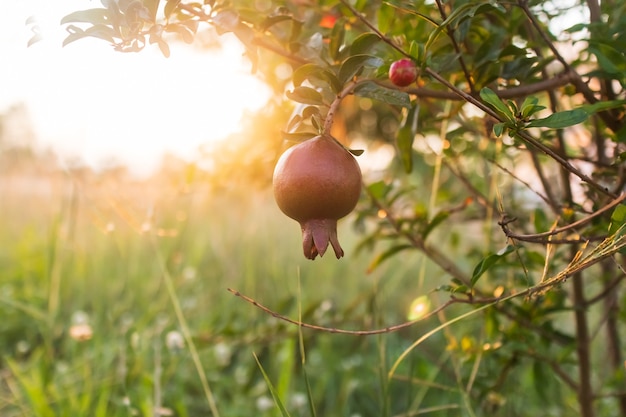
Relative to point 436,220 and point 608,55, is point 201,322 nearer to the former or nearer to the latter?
point 436,220

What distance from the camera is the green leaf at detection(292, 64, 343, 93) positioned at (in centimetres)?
55

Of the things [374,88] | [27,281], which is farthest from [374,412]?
[27,281]

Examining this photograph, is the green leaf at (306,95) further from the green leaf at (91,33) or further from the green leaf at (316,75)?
the green leaf at (91,33)

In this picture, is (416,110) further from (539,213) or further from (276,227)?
(276,227)

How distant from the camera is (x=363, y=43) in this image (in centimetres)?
60

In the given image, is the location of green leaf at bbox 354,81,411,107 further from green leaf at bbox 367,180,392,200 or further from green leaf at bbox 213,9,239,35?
green leaf at bbox 367,180,392,200

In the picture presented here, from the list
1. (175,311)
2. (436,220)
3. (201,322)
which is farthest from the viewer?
(201,322)

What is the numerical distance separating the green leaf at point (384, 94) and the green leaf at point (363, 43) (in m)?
0.06

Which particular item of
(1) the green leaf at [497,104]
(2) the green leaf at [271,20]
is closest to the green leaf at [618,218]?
(1) the green leaf at [497,104]

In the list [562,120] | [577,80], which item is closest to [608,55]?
[577,80]

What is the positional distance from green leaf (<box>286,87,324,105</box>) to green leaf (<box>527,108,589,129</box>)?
0.62 ft

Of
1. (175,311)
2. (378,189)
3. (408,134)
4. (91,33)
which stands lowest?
(175,311)

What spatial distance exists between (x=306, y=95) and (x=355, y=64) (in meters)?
0.05

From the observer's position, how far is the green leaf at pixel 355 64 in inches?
21.5
